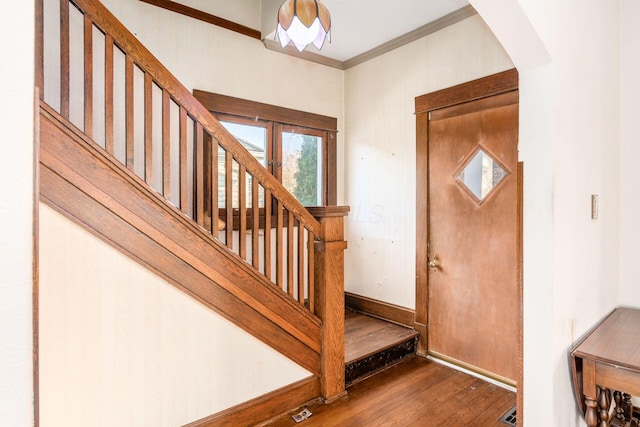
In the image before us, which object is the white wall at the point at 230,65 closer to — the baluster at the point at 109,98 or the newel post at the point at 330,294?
the baluster at the point at 109,98

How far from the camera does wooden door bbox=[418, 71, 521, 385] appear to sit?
2.53 m

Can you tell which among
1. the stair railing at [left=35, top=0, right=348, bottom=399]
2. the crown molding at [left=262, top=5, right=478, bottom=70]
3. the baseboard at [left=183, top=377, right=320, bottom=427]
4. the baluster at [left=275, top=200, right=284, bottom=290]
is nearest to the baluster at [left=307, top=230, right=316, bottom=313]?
the stair railing at [left=35, top=0, right=348, bottom=399]

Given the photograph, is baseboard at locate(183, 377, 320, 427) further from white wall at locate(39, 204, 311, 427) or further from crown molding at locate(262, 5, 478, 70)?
crown molding at locate(262, 5, 478, 70)

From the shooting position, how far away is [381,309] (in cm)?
348

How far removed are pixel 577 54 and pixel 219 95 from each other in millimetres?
2460

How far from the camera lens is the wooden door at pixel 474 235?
2.53 m

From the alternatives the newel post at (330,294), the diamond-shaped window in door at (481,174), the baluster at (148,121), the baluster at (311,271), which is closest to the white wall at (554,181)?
the diamond-shaped window in door at (481,174)

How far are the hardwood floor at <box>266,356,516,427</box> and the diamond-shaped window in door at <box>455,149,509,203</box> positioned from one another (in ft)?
4.53

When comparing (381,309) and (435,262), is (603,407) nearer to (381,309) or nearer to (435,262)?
(435,262)

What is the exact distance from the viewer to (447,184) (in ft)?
9.53

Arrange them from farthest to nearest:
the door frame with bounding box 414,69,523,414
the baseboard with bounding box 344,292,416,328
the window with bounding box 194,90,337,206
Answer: the baseboard with bounding box 344,292,416,328 < the window with bounding box 194,90,337,206 < the door frame with bounding box 414,69,523,414

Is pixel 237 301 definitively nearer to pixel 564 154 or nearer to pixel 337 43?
pixel 564 154
